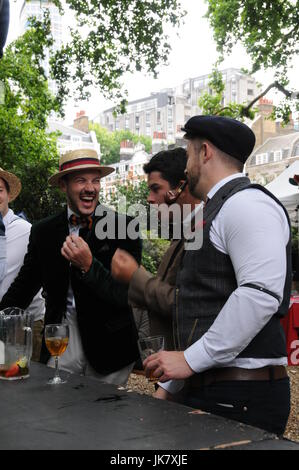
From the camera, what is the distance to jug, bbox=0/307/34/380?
208 centimetres

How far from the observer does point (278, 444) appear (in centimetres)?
123

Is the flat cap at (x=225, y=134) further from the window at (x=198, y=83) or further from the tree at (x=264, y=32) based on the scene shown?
the window at (x=198, y=83)

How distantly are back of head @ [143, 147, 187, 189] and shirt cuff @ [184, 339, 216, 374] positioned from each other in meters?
1.08

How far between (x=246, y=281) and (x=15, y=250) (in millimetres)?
2254

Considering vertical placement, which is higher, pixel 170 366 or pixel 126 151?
pixel 126 151

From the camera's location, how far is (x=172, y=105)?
357 ft

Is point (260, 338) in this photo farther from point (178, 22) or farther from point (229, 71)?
point (229, 71)

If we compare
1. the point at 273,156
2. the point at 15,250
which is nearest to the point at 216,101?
the point at 15,250

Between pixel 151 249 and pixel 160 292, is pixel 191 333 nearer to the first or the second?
pixel 160 292

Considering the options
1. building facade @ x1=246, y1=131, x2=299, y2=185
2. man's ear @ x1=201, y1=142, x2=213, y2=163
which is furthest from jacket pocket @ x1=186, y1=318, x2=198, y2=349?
building facade @ x1=246, y1=131, x2=299, y2=185

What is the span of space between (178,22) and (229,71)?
327 ft

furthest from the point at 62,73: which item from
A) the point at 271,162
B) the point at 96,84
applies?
the point at 271,162

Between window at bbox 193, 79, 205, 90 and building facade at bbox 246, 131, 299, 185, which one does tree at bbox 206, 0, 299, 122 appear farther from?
window at bbox 193, 79, 205, 90

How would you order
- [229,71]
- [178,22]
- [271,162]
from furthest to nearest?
[229,71], [271,162], [178,22]
